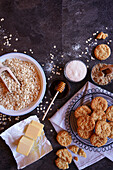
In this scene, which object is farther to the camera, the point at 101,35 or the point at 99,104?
the point at 101,35

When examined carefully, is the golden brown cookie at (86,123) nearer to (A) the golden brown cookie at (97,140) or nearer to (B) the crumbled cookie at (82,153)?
(A) the golden brown cookie at (97,140)

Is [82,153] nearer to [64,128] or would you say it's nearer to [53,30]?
[64,128]

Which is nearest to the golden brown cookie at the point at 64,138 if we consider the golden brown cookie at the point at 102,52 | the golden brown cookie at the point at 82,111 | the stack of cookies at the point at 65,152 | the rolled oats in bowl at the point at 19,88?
the stack of cookies at the point at 65,152

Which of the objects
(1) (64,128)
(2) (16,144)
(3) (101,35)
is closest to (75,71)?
(3) (101,35)

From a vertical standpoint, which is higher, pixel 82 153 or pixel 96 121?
pixel 96 121

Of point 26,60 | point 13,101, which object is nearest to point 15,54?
point 26,60

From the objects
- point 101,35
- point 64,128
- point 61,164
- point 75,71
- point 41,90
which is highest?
point 101,35
